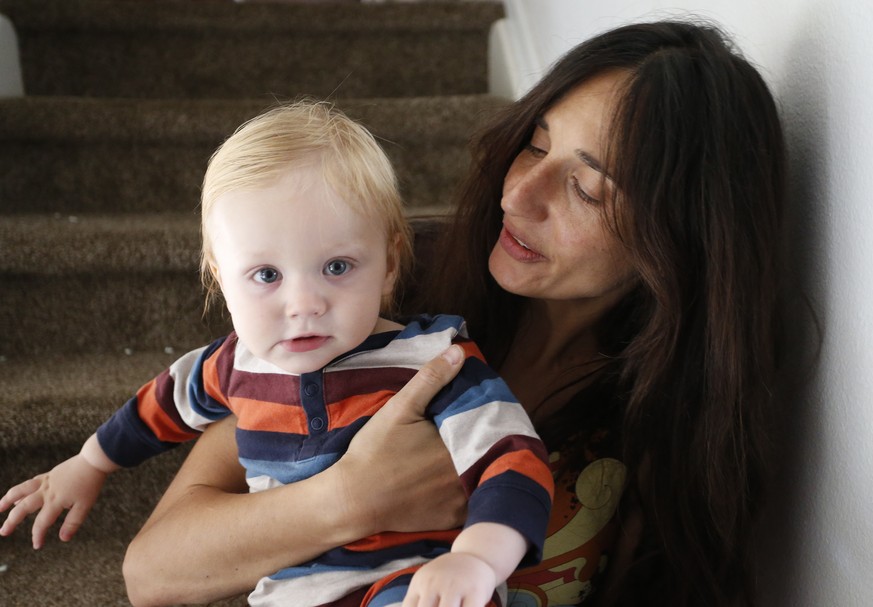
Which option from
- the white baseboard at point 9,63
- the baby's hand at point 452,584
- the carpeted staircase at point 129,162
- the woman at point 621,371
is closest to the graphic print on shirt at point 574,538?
the woman at point 621,371

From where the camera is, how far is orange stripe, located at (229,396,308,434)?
0.93 meters

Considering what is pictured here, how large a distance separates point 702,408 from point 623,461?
13 centimetres

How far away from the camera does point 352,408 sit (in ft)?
3.04

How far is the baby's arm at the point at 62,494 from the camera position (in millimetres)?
1035

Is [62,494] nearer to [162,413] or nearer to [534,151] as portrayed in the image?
[162,413]

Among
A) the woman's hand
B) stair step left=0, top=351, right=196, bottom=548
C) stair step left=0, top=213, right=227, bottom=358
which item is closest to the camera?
the woman's hand

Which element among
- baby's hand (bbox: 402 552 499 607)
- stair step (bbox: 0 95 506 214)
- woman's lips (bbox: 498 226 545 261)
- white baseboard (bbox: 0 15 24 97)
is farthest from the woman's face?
white baseboard (bbox: 0 15 24 97)

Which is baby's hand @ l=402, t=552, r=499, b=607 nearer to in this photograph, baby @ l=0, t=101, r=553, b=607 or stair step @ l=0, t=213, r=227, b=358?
baby @ l=0, t=101, r=553, b=607

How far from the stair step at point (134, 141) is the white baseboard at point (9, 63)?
0.19 meters

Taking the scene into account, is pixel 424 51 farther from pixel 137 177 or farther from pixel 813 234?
pixel 813 234

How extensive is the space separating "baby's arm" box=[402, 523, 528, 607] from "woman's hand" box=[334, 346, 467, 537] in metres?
0.17

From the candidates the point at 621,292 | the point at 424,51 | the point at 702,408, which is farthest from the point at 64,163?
the point at 702,408

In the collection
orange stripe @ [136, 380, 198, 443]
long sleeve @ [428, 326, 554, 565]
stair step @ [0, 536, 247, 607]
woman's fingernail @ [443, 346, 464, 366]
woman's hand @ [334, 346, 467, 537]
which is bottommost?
stair step @ [0, 536, 247, 607]

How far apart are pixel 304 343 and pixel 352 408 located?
102mm
